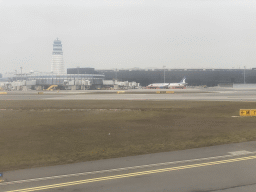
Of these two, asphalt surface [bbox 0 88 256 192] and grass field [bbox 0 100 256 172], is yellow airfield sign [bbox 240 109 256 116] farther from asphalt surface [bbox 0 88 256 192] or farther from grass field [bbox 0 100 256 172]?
asphalt surface [bbox 0 88 256 192]

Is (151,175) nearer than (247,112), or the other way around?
(151,175)

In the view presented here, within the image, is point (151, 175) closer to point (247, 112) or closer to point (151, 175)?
point (151, 175)

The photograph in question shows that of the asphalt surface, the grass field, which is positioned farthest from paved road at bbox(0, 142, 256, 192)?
the grass field

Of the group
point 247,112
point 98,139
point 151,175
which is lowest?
point 98,139

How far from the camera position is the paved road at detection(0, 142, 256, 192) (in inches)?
383

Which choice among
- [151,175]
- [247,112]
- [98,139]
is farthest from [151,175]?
[247,112]

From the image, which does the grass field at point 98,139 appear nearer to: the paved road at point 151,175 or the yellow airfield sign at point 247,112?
the paved road at point 151,175

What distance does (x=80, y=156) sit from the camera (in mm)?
14195

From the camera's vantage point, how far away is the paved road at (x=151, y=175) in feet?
31.9

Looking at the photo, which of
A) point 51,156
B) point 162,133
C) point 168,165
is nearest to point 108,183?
point 168,165

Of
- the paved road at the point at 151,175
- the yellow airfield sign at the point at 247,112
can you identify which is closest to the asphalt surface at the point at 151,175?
the paved road at the point at 151,175

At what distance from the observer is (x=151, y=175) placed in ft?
35.7

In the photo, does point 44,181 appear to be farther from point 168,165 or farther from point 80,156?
point 168,165

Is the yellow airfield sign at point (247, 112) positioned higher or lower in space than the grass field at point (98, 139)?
higher
